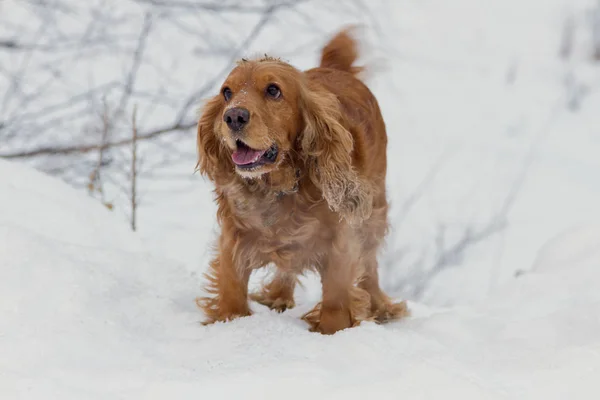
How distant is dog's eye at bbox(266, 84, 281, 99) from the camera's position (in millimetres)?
2508

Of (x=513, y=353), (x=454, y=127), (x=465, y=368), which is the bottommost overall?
(x=465, y=368)

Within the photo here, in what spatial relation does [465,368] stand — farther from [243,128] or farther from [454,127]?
[454,127]

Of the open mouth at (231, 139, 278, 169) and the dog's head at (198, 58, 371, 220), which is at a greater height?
the dog's head at (198, 58, 371, 220)

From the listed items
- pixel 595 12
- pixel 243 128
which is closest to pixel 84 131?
pixel 243 128

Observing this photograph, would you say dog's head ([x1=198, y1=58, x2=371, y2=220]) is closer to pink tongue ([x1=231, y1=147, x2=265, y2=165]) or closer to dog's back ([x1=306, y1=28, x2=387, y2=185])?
pink tongue ([x1=231, y1=147, x2=265, y2=165])

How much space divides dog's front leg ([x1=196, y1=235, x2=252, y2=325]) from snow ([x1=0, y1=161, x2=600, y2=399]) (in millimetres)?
105

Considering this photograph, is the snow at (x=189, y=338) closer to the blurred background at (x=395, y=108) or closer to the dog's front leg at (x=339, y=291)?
the dog's front leg at (x=339, y=291)

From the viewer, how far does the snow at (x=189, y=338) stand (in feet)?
6.38

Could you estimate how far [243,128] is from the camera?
2.35 m

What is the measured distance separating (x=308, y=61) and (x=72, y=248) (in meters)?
6.80

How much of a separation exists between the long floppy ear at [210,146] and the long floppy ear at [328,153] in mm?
312

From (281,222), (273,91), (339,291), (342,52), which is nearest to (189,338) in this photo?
(281,222)

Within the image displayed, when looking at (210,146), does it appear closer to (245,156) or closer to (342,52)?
(245,156)

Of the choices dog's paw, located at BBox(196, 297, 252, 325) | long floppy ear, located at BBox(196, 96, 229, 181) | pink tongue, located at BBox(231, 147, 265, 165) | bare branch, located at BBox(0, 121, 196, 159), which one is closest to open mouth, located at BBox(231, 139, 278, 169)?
pink tongue, located at BBox(231, 147, 265, 165)
